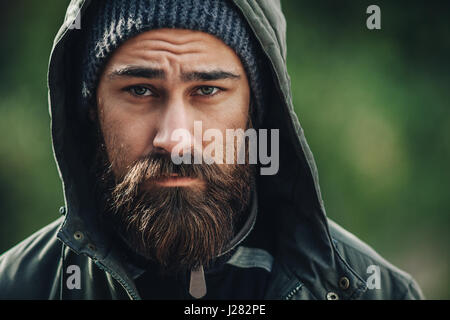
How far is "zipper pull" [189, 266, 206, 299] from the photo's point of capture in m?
1.99

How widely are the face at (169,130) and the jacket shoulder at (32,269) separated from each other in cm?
39

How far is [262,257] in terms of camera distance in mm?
2115

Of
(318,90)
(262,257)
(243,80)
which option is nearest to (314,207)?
(262,257)

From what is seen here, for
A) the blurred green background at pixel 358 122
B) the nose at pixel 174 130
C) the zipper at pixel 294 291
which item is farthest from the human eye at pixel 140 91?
the blurred green background at pixel 358 122

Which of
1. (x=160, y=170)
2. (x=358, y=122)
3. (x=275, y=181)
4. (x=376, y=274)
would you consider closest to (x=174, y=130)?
(x=160, y=170)

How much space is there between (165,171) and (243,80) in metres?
0.48

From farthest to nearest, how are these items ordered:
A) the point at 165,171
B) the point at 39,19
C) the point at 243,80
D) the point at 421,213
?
the point at 421,213
the point at 39,19
the point at 243,80
the point at 165,171

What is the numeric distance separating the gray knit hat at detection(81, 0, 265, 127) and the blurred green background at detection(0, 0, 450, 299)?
2193mm

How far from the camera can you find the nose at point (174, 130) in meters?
1.80

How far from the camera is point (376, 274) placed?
2.17m

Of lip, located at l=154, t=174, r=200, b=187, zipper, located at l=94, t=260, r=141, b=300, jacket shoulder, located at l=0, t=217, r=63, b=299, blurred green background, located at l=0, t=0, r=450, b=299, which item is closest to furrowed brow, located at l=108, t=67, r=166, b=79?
lip, located at l=154, t=174, r=200, b=187

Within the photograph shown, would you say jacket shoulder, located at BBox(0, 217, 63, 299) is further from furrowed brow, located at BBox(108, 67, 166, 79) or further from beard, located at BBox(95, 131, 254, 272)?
furrowed brow, located at BBox(108, 67, 166, 79)

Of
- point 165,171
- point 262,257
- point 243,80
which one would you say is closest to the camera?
point 165,171
